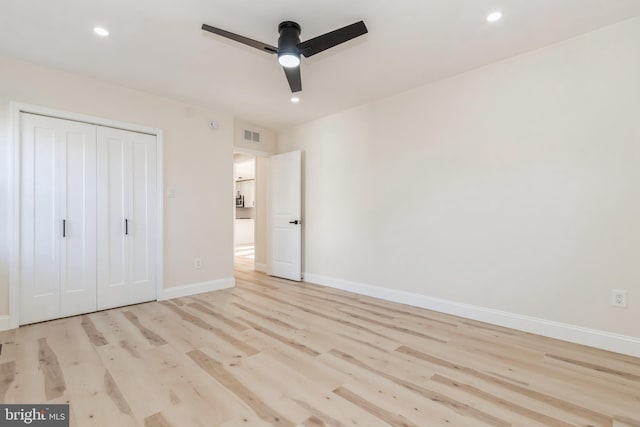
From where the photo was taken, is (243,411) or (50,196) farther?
(50,196)

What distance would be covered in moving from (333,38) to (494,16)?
1.29 metres

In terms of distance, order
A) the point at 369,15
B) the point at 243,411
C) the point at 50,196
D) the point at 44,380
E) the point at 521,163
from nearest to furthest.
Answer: the point at 243,411, the point at 44,380, the point at 369,15, the point at 521,163, the point at 50,196

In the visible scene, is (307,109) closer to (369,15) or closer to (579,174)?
(369,15)

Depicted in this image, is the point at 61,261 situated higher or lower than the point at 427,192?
lower

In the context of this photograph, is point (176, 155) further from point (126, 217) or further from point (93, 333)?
point (93, 333)

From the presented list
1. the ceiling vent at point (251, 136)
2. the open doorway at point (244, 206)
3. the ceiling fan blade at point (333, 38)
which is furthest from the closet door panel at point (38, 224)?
the open doorway at point (244, 206)

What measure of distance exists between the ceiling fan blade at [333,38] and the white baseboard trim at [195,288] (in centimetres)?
332

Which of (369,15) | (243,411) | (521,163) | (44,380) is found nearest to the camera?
(243,411)

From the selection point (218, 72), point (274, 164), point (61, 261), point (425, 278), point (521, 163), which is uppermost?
point (218, 72)

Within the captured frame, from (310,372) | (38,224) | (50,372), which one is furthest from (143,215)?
(310,372)

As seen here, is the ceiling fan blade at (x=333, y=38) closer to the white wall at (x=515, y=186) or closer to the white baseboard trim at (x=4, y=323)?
the white wall at (x=515, y=186)

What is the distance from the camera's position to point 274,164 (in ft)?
17.4

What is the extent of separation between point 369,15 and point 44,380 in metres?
3.42

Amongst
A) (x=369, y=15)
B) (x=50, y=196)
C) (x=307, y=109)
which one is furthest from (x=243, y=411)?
(x=307, y=109)
